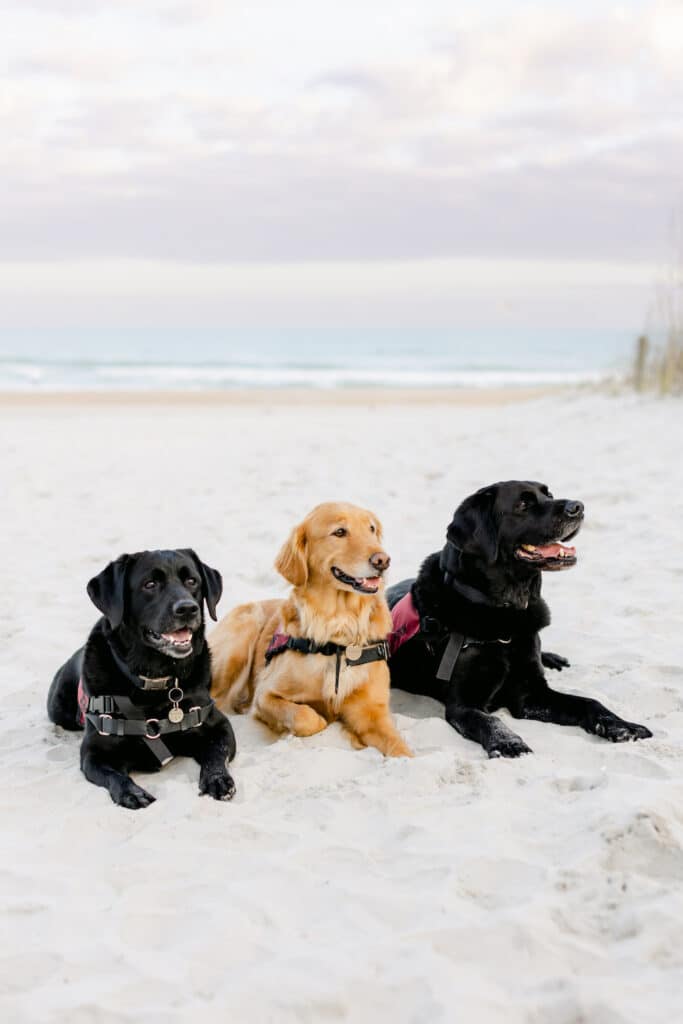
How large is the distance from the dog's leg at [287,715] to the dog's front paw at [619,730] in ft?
3.71

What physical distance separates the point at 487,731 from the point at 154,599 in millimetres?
1420

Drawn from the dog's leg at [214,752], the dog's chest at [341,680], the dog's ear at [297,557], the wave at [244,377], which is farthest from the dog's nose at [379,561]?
the wave at [244,377]

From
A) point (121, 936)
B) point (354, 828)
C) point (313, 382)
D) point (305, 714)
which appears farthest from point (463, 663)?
point (313, 382)

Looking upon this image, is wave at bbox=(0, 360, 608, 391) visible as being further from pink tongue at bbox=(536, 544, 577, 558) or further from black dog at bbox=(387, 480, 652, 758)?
pink tongue at bbox=(536, 544, 577, 558)

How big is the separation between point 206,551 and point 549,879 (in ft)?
17.0

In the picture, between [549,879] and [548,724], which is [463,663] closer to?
[548,724]

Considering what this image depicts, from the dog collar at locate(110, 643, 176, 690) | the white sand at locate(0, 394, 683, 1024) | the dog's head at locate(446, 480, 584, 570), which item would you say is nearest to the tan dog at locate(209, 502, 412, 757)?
the white sand at locate(0, 394, 683, 1024)

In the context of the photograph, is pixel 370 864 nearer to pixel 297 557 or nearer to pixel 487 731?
pixel 487 731

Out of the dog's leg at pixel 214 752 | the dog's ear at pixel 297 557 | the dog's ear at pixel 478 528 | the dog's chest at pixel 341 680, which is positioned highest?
the dog's ear at pixel 478 528

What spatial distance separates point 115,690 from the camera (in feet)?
13.2

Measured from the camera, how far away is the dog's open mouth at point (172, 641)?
3922 millimetres

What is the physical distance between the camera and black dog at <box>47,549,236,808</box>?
3916mm

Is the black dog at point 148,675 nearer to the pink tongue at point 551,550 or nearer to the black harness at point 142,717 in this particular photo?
the black harness at point 142,717

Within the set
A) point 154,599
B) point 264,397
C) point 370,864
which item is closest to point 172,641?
point 154,599
